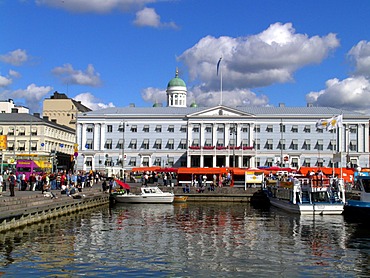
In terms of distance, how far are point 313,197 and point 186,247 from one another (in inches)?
1031

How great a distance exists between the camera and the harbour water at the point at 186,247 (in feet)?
73.7

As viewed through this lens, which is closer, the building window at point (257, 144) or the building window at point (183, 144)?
the building window at point (257, 144)

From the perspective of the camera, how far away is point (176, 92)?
481ft

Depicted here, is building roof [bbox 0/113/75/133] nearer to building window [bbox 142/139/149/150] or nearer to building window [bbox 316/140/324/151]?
building window [bbox 142/139/149/150]

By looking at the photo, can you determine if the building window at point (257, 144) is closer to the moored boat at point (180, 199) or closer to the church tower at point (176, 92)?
the church tower at point (176, 92)

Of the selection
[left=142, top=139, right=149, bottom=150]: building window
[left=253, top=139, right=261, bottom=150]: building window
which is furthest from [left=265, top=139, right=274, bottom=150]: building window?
[left=142, top=139, right=149, bottom=150]: building window

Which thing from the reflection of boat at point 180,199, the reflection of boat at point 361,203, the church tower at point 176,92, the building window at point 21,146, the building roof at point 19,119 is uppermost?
the church tower at point 176,92

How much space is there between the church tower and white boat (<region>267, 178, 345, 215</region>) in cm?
9387

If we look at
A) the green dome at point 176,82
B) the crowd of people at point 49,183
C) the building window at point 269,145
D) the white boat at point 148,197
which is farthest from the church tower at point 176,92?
the white boat at point 148,197

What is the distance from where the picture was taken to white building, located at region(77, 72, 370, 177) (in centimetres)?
10881

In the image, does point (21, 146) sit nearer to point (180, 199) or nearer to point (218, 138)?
point (218, 138)

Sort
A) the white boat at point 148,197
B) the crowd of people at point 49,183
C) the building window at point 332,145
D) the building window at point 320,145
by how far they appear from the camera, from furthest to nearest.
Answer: the building window at point 320,145 < the building window at point 332,145 < the white boat at point 148,197 < the crowd of people at point 49,183

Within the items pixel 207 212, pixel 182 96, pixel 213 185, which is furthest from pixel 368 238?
pixel 182 96

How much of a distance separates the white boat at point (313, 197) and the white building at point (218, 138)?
5363 cm
